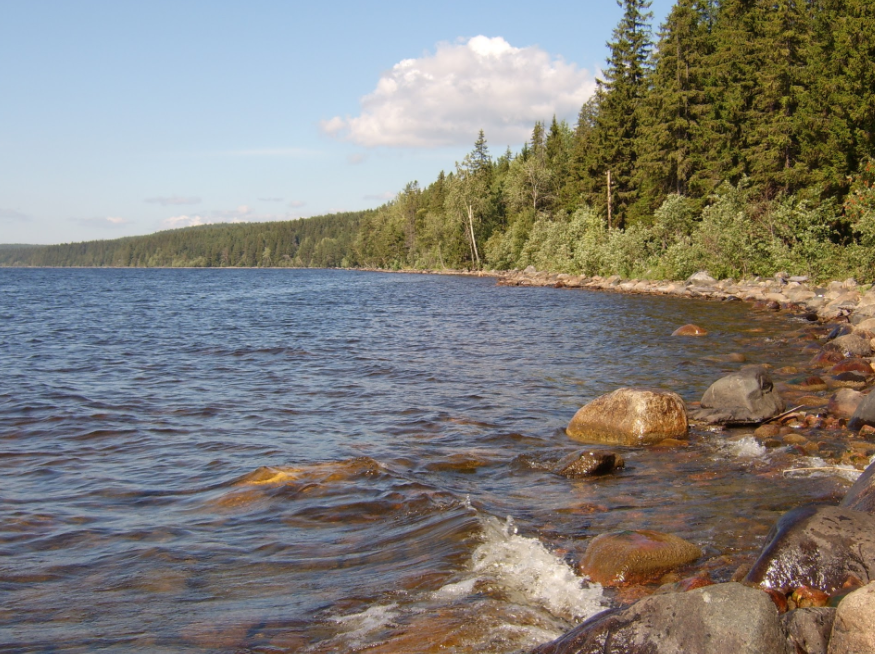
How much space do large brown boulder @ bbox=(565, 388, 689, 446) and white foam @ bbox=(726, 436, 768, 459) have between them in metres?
0.77

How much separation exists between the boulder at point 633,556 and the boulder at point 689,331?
51.0 ft

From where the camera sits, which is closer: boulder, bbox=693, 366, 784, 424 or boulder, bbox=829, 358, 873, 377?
boulder, bbox=693, 366, 784, 424

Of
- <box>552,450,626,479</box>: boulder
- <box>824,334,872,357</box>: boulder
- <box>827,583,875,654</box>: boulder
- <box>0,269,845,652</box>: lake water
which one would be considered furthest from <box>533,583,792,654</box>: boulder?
<box>824,334,872,357</box>: boulder

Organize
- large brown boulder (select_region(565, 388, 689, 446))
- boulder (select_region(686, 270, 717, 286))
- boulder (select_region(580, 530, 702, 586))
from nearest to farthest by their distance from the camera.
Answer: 1. boulder (select_region(580, 530, 702, 586))
2. large brown boulder (select_region(565, 388, 689, 446))
3. boulder (select_region(686, 270, 717, 286))

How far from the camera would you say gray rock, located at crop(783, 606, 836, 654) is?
12.0 feet

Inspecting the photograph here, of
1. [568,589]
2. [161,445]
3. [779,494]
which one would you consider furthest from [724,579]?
[161,445]

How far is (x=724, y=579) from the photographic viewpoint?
5.37 m

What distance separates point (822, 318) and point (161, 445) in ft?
69.9

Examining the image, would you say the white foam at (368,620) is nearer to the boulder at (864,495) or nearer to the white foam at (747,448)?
the boulder at (864,495)

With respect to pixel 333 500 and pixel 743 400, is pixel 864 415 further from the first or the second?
pixel 333 500

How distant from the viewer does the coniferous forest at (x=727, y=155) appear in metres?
29.2

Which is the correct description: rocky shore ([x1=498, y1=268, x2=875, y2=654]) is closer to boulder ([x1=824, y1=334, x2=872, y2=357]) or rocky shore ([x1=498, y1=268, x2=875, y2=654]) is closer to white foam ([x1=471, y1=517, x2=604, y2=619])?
white foam ([x1=471, y1=517, x2=604, y2=619])

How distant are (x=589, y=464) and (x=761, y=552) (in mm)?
3460

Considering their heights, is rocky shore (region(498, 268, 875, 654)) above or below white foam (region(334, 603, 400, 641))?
above
